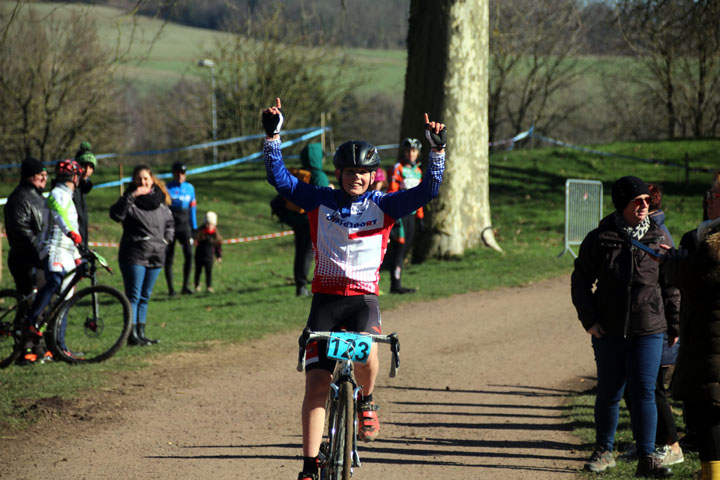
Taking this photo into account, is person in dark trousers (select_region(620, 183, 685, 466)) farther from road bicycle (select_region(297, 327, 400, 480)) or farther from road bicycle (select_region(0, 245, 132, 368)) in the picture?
road bicycle (select_region(0, 245, 132, 368))

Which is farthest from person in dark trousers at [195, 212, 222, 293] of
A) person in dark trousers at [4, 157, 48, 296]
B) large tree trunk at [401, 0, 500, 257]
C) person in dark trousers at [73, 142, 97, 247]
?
person in dark trousers at [4, 157, 48, 296]

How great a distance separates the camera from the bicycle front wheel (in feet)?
27.7

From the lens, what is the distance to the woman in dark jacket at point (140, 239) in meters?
9.43

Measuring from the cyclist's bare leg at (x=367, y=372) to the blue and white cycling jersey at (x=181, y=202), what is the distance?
9.49 metres

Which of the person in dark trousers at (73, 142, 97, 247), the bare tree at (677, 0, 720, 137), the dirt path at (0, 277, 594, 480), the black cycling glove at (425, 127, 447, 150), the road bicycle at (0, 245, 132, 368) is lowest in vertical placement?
the dirt path at (0, 277, 594, 480)

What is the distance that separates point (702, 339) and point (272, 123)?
2.51m

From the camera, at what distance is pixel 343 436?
14.1 ft

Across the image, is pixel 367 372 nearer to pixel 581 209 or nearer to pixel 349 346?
pixel 349 346

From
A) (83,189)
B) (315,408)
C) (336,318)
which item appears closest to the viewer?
(315,408)

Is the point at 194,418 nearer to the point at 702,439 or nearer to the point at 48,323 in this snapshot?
the point at 48,323

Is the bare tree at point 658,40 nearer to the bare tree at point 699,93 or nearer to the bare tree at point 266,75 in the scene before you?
the bare tree at point 699,93

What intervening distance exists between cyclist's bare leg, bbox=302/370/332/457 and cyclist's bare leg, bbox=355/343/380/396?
191 millimetres

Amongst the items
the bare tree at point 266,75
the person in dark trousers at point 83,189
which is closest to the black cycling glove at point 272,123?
the person in dark trousers at point 83,189

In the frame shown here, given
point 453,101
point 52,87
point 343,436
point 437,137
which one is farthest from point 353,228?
point 52,87
